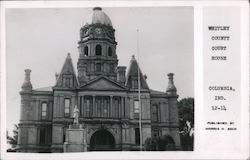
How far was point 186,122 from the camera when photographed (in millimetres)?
5000

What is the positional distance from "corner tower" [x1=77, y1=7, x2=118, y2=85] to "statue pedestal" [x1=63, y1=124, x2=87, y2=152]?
0.48 metres

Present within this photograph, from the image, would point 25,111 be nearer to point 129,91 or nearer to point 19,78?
point 19,78

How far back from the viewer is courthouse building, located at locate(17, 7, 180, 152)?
502cm

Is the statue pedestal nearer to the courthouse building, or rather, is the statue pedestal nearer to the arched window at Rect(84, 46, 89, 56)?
the courthouse building

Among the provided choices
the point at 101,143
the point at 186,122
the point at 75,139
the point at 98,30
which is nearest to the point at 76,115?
the point at 75,139

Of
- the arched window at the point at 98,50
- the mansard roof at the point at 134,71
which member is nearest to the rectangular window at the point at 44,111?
the arched window at the point at 98,50

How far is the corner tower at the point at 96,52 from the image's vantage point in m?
5.09

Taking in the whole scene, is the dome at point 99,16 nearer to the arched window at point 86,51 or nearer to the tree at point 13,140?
the arched window at point 86,51

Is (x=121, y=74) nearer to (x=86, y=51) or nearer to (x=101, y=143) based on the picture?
(x=86, y=51)

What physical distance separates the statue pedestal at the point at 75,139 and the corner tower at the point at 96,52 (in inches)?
18.8

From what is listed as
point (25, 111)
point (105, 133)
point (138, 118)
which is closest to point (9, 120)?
point (25, 111)

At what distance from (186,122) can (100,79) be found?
959mm

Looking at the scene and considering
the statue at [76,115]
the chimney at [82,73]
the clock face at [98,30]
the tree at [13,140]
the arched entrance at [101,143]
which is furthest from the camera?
the clock face at [98,30]

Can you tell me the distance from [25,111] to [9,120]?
18 centimetres
